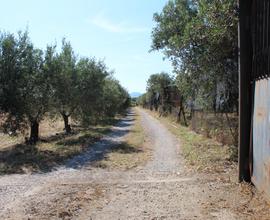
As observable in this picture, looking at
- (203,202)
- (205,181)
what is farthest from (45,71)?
(203,202)

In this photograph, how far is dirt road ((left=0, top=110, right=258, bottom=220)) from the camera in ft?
24.8

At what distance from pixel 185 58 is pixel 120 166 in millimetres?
4037

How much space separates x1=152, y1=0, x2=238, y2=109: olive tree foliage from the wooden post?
4.30 feet

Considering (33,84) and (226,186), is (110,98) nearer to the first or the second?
(33,84)

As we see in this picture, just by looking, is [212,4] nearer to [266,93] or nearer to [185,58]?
[185,58]

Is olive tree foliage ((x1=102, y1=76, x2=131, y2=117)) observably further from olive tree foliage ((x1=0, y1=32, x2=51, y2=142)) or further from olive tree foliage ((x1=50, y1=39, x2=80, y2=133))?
olive tree foliage ((x1=0, y1=32, x2=51, y2=142))

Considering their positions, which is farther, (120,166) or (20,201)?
(120,166)

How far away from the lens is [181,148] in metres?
18.7

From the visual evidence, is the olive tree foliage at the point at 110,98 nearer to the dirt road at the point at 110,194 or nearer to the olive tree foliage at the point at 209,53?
the olive tree foliage at the point at 209,53

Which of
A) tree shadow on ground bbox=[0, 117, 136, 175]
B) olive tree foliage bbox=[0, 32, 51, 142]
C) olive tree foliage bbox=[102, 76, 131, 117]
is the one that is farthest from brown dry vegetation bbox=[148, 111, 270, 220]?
olive tree foliage bbox=[102, 76, 131, 117]

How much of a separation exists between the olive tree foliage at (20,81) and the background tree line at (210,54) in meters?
6.79

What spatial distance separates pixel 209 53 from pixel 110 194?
5.81 m

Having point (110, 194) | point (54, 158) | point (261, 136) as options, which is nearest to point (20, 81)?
point (54, 158)

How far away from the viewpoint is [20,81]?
17938mm
